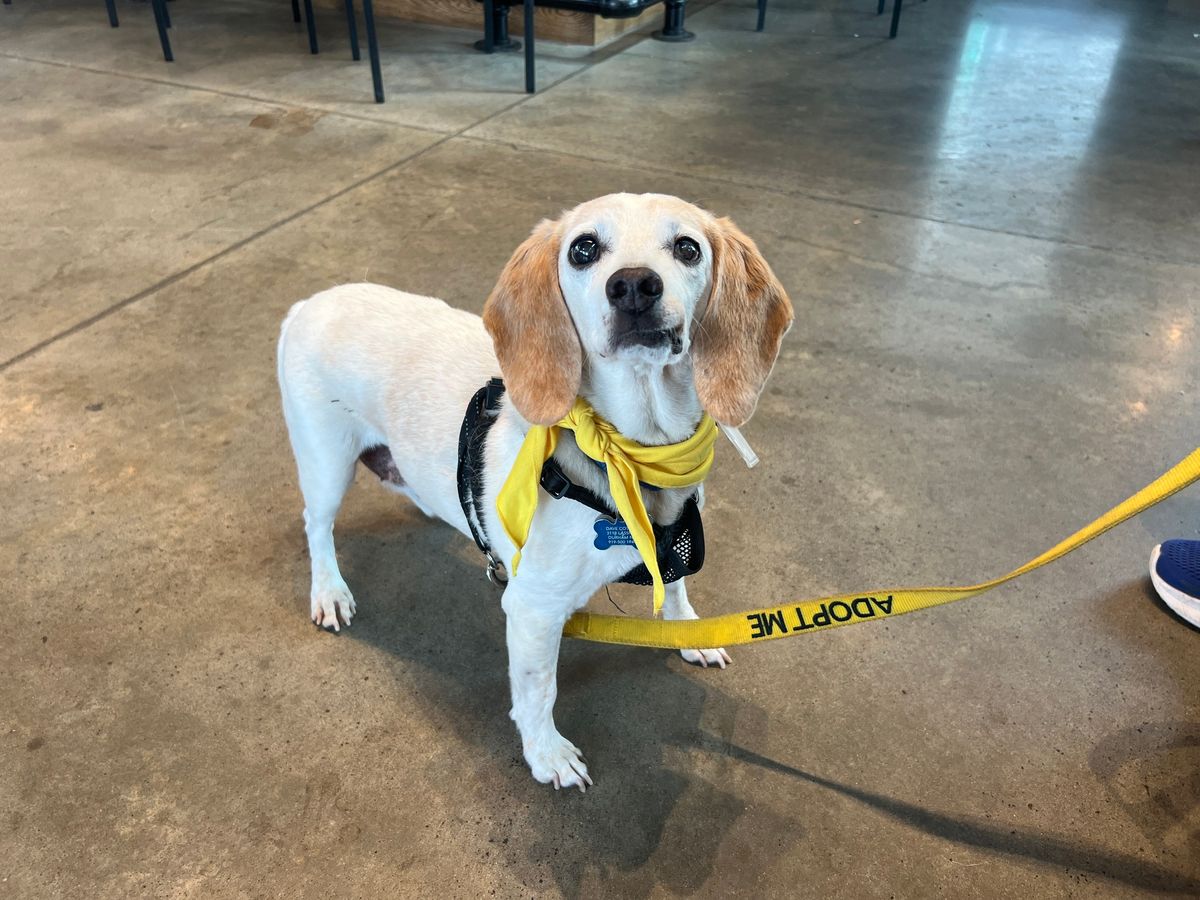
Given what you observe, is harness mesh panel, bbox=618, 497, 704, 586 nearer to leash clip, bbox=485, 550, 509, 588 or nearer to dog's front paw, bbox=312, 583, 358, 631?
leash clip, bbox=485, 550, 509, 588

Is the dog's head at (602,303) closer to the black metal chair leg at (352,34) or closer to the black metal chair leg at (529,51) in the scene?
the black metal chair leg at (529,51)

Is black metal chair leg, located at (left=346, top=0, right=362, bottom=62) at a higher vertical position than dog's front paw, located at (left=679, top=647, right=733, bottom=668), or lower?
higher

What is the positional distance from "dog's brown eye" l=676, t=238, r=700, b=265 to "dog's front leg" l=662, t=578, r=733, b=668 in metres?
0.93

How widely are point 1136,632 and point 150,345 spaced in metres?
3.55

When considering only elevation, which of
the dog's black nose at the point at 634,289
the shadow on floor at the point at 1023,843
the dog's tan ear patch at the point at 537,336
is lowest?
the shadow on floor at the point at 1023,843

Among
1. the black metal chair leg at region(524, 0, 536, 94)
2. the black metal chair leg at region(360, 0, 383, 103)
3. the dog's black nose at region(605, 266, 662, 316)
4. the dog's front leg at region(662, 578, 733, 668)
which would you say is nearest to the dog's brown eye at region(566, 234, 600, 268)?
the dog's black nose at region(605, 266, 662, 316)

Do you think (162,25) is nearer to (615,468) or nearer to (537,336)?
(537,336)

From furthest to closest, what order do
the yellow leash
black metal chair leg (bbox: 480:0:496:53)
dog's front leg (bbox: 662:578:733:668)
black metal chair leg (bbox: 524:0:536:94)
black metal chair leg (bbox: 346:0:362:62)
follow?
black metal chair leg (bbox: 480:0:496:53), black metal chair leg (bbox: 346:0:362:62), black metal chair leg (bbox: 524:0:536:94), dog's front leg (bbox: 662:578:733:668), the yellow leash

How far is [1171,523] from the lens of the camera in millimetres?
2682

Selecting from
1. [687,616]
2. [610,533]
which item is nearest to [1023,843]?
[687,616]

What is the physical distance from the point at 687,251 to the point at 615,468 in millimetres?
434

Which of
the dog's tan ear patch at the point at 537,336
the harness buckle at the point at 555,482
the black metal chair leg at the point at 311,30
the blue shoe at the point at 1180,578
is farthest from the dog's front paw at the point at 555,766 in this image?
the black metal chair leg at the point at 311,30

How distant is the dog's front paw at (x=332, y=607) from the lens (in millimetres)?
2336

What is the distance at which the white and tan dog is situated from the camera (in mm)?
1587
